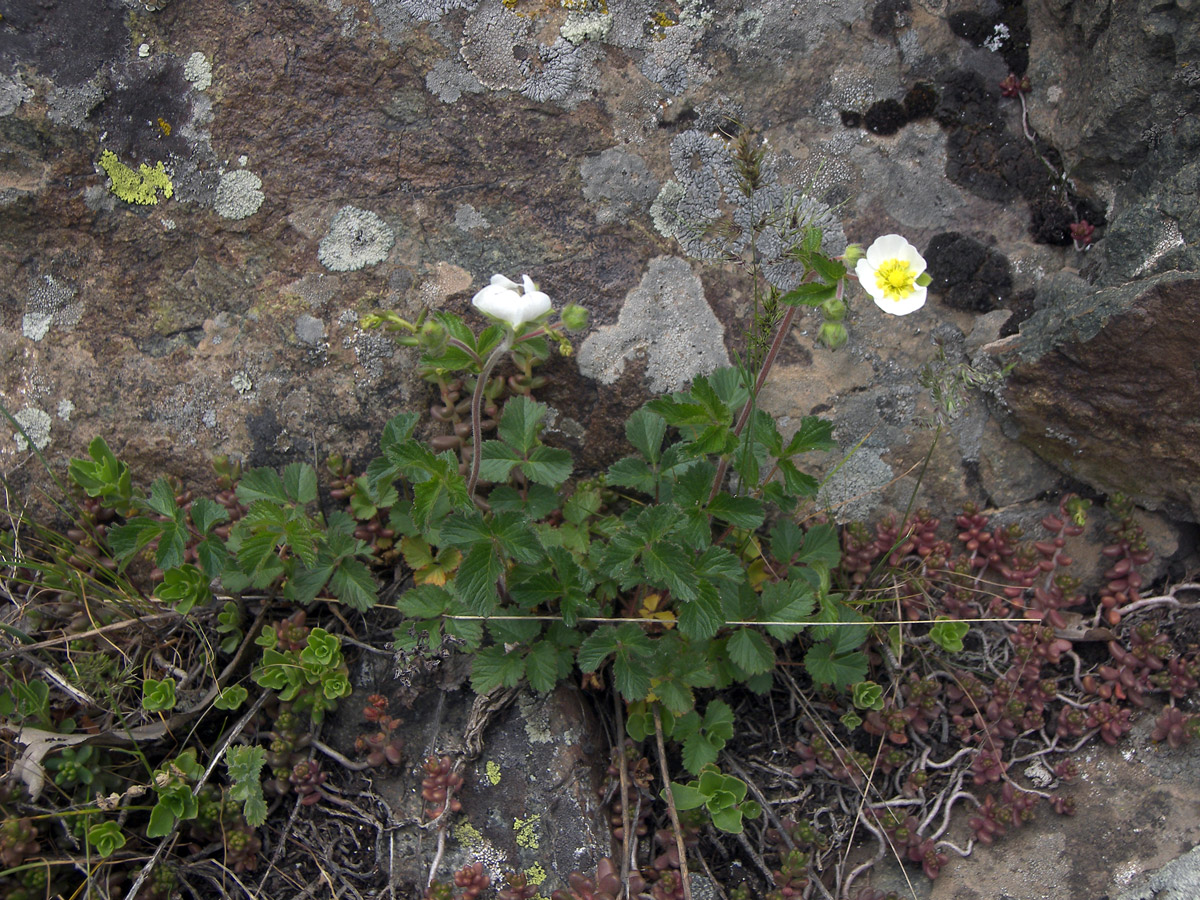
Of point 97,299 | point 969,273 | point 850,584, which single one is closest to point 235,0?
point 97,299

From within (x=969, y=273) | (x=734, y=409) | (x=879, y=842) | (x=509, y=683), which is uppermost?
(x=969, y=273)

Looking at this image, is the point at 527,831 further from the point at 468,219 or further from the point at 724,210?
the point at 724,210

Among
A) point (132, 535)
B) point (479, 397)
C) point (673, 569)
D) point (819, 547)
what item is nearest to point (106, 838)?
point (132, 535)

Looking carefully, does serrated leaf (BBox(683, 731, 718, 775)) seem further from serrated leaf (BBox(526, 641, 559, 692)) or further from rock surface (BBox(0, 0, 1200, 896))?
rock surface (BBox(0, 0, 1200, 896))

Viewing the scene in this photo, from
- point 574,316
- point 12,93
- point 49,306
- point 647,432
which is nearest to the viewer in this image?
point 574,316

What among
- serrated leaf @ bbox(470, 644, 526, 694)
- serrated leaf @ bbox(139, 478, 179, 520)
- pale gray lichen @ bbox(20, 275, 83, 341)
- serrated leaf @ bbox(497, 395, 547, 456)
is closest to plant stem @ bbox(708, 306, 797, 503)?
serrated leaf @ bbox(497, 395, 547, 456)

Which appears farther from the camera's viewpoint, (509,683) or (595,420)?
(595,420)

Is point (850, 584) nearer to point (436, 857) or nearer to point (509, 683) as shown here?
point (509, 683)
